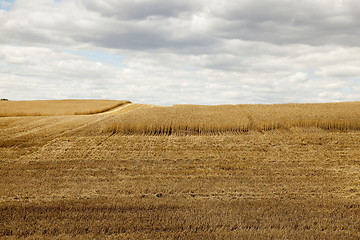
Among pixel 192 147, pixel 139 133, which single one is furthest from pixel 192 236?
pixel 139 133

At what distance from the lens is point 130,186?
14.4 meters

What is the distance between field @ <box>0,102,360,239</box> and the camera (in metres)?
9.90

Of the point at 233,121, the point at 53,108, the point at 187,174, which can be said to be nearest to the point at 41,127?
the point at 233,121

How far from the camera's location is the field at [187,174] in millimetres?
9898

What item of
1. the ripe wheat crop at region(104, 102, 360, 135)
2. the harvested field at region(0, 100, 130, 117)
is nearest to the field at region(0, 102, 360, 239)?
the ripe wheat crop at region(104, 102, 360, 135)

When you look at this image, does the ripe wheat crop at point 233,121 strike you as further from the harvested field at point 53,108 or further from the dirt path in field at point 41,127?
the harvested field at point 53,108

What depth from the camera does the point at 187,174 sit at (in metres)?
16.4

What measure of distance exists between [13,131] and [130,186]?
55.4 feet

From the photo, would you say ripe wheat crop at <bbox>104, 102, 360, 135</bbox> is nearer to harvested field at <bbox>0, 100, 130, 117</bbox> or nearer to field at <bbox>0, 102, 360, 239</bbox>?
field at <bbox>0, 102, 360, 239</bbox>

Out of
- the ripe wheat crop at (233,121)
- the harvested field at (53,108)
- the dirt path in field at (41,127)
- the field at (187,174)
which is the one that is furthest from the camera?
the harvested field at (53,108)

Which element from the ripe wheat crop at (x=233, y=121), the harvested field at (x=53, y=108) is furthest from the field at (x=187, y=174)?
the harvested field at (x=53, y=108)

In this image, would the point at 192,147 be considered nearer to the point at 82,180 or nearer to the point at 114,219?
the point at 82,180

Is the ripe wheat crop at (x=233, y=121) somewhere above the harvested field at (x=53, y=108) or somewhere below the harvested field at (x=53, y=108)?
below

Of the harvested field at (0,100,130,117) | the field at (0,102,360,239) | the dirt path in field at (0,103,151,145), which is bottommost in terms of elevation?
the field at (0,102,360,239)
